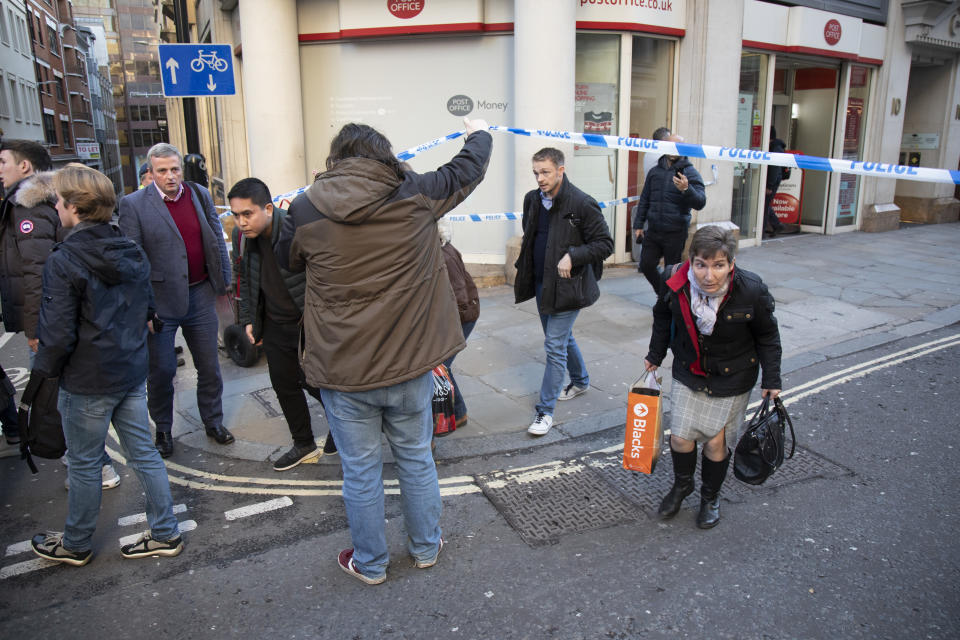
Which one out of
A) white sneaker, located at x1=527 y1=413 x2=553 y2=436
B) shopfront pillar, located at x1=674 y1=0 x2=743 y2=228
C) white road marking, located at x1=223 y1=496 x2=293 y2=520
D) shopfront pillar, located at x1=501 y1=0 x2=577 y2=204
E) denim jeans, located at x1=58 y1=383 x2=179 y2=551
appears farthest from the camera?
shopfront pillar, located at x1=674 y1=0 x2=743 y2=228

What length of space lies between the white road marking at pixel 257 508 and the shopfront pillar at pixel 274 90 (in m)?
6.17

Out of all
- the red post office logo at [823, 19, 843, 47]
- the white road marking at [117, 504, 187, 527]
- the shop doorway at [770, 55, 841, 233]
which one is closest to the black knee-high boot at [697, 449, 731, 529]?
the white road marking at [117, 504, 187, 527]

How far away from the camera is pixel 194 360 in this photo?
15.8 ft

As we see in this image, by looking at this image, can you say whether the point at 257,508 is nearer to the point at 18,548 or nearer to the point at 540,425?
the point at 18,548

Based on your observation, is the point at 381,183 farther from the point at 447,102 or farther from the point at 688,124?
the point at 688,124

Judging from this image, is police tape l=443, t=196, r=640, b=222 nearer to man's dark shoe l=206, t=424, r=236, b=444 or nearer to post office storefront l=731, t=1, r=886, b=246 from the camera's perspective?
post office storefront l=731, t=1, r=886, b=246

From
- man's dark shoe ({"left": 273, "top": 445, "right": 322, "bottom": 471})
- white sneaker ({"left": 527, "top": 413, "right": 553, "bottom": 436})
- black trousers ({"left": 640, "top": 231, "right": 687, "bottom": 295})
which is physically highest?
black trousers ({"left": 640, "top": 231, "right": 687, "bottom": 295})

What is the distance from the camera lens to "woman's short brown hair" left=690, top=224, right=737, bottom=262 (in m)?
3.16

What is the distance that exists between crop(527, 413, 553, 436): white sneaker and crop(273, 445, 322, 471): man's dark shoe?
143 cm

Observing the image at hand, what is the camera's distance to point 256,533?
12.2 feet

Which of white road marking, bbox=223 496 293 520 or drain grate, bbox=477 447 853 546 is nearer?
drain grate, bbox=477 447 853 546

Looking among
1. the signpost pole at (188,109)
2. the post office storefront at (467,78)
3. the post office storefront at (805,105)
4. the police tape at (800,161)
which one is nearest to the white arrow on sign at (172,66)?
the signpost pole at (188,109)

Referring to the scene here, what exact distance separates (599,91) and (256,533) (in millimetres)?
8140

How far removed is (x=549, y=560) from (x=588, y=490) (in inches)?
30.7
